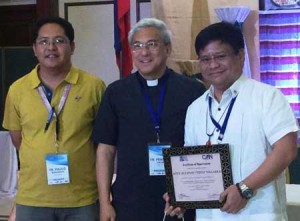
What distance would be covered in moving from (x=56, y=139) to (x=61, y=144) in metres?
0.03

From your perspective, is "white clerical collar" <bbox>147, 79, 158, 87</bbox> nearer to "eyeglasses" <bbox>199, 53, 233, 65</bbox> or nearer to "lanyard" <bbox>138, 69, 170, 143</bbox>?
"lanyard" <bbox>138, 69, 170, 143</bbox>

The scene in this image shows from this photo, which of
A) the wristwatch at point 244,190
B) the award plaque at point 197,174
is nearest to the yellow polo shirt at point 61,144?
the award plaque at point 197,174

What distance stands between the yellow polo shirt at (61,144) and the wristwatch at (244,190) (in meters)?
0.85

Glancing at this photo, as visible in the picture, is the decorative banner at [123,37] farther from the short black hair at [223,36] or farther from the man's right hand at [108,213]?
the short black hair at [223,36]

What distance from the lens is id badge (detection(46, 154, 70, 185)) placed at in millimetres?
2188

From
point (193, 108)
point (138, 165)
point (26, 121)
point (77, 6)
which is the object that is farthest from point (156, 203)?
point (77, 6)

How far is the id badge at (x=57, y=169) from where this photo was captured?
2188mm

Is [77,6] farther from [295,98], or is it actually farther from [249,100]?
[249,100]

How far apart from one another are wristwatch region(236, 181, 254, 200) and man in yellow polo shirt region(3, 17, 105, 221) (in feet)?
2.78

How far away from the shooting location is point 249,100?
1.69m

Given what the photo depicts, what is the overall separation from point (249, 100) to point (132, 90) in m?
0.56

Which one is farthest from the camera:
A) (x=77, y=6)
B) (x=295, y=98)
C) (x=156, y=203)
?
(x=77, y=6)

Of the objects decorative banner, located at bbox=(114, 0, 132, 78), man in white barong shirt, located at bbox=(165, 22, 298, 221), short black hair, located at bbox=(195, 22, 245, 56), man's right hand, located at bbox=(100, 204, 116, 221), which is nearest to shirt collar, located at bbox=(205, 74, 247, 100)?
man in white barong shirt, located at bbox=(165, 22, 298, 221)

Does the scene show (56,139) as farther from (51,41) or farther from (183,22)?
(183,22)
